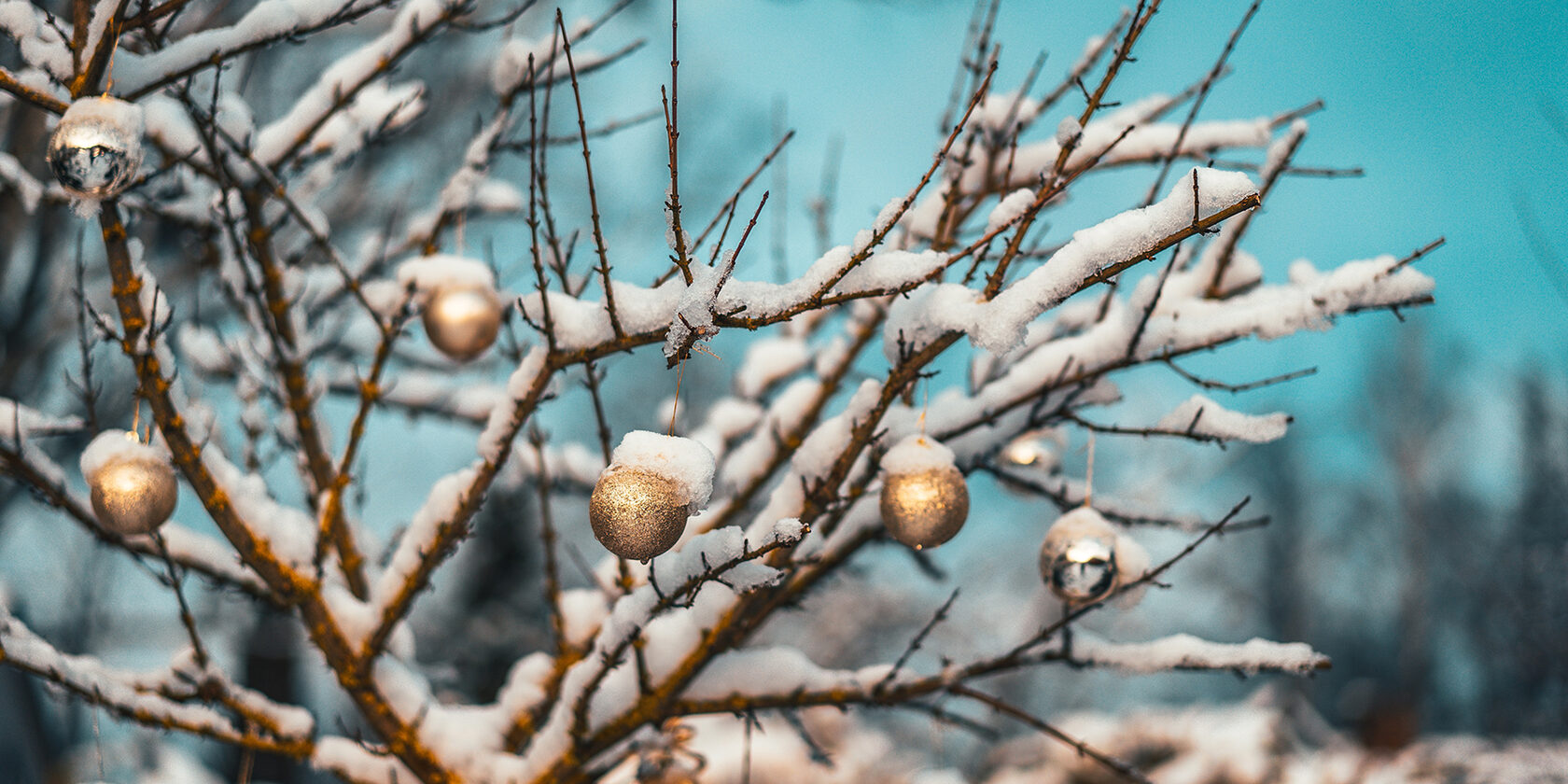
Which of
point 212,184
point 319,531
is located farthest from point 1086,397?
point 212,184

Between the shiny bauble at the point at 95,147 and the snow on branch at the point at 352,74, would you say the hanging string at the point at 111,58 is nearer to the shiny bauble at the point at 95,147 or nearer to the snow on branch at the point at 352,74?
the shiny bauble at the point at 95,147

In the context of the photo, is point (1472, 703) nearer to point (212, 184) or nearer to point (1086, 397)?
point (1086, 397)

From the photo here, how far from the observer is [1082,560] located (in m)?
1.90

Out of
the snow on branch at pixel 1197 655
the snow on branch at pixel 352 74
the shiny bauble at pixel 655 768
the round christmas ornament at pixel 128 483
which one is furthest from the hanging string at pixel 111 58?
the snow on branch at pixel 1197 655

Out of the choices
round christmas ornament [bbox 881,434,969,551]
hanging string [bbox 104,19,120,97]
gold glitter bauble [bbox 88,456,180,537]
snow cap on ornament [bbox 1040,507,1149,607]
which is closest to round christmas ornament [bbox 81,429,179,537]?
gold glitter bauble [bbox 88,456,180,537]

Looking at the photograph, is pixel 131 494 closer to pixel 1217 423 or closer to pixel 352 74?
pixel 352 74

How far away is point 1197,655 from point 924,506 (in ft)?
2.42

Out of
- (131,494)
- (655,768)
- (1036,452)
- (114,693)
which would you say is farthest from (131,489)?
(1036,452)

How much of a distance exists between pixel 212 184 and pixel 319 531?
4.74 feet

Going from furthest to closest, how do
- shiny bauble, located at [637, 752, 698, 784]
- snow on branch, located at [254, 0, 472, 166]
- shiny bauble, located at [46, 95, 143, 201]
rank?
shiny bauble, located at [637, 752, 698, 784] < snow on branch, located at [254, 0, 472, 166] < shiny bauble, located at [46, 95, 143, 201]

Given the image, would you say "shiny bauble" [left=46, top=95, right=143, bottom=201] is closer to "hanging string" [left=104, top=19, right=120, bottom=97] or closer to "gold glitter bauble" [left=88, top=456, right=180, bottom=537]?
"hanging string" [left=104, top=19, right=120, bottom=97]

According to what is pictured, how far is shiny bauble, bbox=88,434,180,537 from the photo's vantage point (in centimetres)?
174

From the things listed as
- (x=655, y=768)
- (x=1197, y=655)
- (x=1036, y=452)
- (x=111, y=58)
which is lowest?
(x=1197, y=655)

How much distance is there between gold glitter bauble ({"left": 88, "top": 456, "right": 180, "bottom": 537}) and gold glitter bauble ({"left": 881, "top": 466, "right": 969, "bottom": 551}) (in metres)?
1.51
